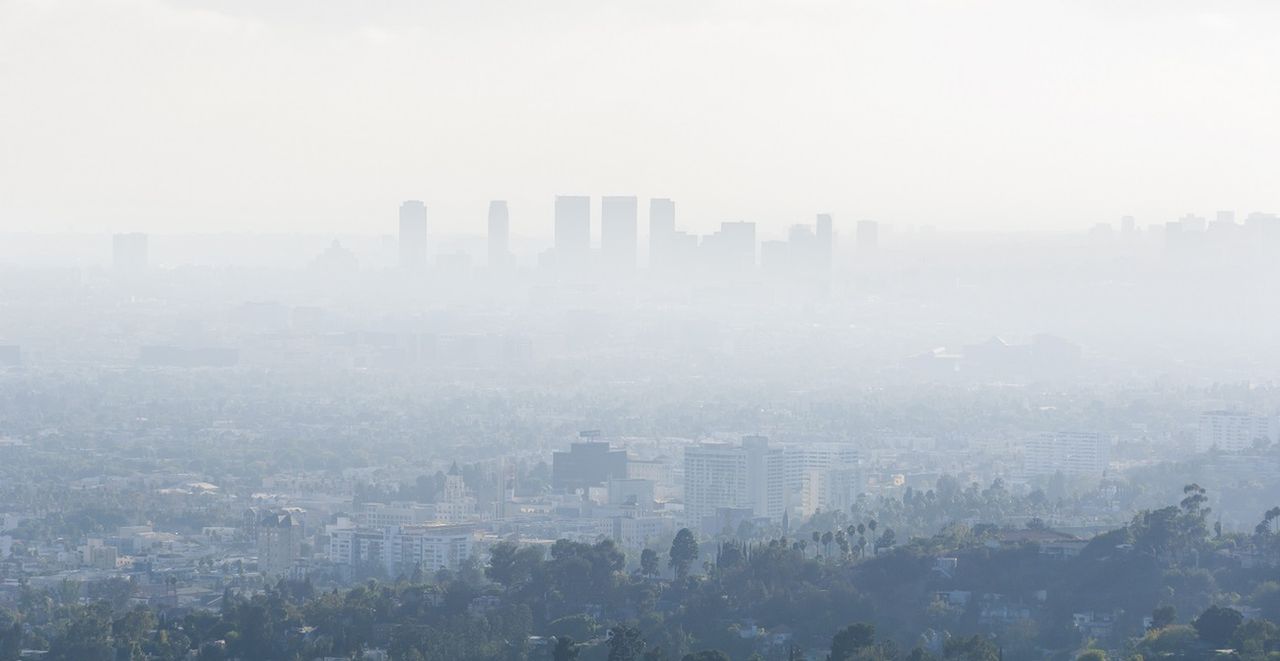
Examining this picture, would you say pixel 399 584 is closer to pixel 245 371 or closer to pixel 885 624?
pixel 885 624

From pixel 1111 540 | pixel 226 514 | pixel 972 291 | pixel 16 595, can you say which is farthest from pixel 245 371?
pixel 1111 540

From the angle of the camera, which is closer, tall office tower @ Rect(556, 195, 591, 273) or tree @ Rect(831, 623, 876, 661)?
tree @ Rect(831, 623, 876, 661)

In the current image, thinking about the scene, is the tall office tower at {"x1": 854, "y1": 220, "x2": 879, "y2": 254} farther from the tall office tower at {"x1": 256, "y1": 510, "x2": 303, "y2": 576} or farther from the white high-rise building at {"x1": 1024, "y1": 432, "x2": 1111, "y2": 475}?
the tall office tower at {"x1": 256, "y1": 510, "x2": 303, "y2": 576}

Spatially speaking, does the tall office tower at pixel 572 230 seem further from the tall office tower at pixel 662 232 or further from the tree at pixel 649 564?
the tree at pixel 649 564

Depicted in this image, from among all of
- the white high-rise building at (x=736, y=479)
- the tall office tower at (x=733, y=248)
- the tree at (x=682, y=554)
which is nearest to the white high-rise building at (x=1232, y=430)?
the white high-rise building at (x=736, y=479)

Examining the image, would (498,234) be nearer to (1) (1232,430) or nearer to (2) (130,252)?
(2) (130,252)

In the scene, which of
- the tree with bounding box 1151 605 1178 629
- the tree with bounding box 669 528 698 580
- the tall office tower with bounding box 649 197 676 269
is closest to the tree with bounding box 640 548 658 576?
the tree with bounding box 669 528 698 580

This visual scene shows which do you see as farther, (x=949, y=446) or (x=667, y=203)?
(x=667, y=203)

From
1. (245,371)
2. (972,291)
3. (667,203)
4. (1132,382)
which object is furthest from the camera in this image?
(667,203)

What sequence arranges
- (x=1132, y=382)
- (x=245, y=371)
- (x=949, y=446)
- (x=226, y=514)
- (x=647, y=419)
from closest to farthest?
(x=226, y=514) < (x=949, y=446) < (x=647, y=419) < (x=1132, y=382) < (x=245, y=371)
